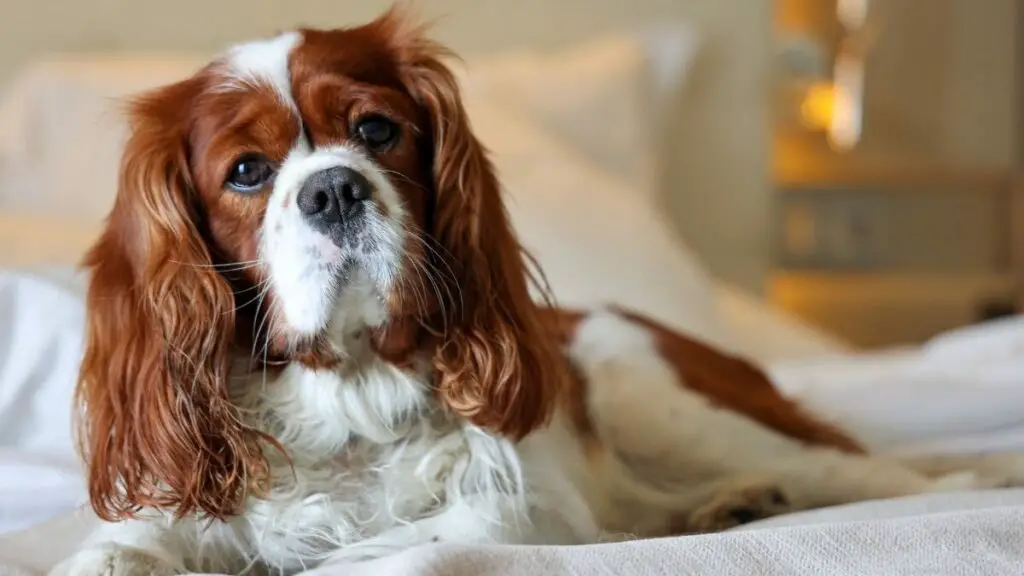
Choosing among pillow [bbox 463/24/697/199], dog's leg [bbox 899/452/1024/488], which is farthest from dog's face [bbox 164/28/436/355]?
pillow [bbox 463/24/697/199]

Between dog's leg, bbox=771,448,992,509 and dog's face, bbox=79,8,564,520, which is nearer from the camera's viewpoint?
dog's face, bbox=79,8,564,520

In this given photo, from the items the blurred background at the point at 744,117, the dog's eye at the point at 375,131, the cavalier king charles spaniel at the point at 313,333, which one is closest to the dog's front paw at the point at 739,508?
the cavalier king charles spaniel at the point at 313,333

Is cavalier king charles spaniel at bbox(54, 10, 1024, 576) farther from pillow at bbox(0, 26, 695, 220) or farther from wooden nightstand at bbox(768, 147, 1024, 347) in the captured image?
wooden nightstand at bbox(768, 147, 1024, 347)

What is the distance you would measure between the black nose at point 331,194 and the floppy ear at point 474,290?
15cm

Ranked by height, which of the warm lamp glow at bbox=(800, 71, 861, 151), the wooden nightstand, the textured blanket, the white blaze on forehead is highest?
the white blaze on forehead

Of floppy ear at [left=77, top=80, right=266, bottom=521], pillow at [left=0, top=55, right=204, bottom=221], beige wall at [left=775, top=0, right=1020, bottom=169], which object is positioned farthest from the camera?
beige wall at [left=775, top=0, right=1020, bottom=169]

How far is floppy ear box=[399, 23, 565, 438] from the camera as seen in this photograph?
1.16 metres

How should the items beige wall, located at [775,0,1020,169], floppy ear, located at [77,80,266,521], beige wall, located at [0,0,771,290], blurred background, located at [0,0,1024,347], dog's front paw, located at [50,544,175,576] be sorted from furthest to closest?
beige wall, located at [775,0,1020,169]
beige wall, located at [0,0,771,290]
blurred background, located at [0,0,1024,347]
floppy ear, located at [77,80,266,521]
dog's front paw, located at [50,544,175,576]

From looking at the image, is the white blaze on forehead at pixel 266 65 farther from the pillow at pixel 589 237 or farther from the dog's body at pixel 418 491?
the pillow at pixel 589 237

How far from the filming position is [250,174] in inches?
43.7

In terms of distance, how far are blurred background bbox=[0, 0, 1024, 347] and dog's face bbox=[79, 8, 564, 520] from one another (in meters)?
0.62

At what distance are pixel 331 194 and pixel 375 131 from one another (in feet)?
0.44

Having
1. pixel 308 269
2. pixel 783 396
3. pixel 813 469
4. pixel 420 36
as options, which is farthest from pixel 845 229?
pixel 308 269

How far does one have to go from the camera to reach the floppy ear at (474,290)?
1164mm
